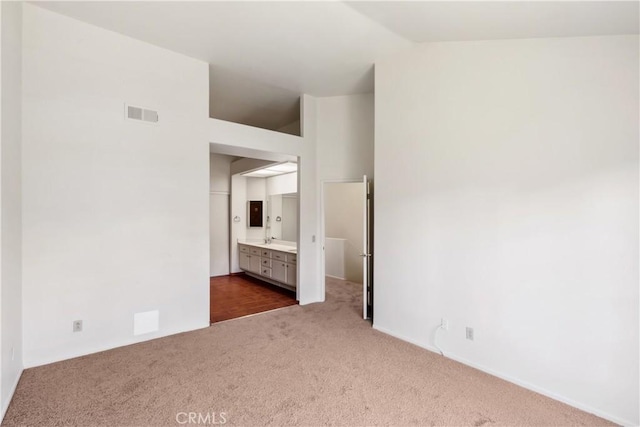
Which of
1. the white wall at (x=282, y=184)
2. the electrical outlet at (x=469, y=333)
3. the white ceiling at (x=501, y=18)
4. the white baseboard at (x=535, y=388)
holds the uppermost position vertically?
the white ceiling at (x=501, y=18)

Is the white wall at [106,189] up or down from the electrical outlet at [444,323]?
up

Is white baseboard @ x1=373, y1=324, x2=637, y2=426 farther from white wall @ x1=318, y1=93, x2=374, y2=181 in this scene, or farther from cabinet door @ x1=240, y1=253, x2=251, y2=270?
cabinet door @ x1=240, y1=253, x2=251, y2=270

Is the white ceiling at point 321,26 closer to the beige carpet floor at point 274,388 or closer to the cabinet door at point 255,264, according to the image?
the beige carpet floor at point 274,388

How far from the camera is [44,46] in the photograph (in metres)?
2.89

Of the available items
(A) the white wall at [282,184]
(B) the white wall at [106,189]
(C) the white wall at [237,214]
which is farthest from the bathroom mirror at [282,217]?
(B) the white wall at [106,189]

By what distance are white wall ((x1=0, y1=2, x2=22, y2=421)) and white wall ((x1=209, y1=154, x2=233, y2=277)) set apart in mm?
4506

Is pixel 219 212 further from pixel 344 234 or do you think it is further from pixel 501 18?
pixel 501 18

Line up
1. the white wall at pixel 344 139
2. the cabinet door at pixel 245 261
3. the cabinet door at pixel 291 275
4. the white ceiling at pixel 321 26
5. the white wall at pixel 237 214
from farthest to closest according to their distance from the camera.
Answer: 1. the white wall at pixel 237 214
2. the cabinet door at pixel 245 261
3. the cabinet door at pixel 291 275
4. the white wall at pixel 344 139
5. the white ceiling at pixel 321 26

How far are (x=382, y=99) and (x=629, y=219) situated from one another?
2647mm

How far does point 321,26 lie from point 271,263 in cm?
441

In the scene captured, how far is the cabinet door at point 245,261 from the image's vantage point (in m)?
7.07

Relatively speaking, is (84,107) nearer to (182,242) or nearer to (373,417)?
(182,242)

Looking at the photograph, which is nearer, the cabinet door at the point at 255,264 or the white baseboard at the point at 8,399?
the white baseboard at the point at 8,399

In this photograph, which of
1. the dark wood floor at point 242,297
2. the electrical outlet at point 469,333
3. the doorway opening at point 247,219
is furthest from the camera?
the doorway opening at point 247,219
